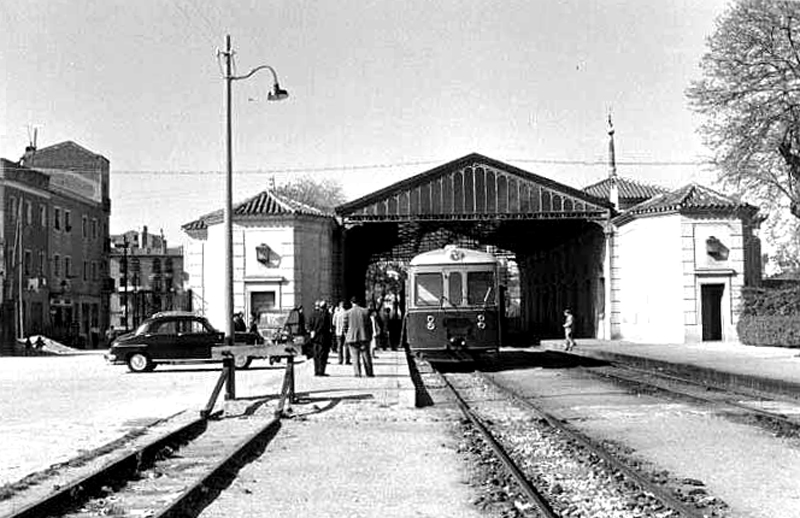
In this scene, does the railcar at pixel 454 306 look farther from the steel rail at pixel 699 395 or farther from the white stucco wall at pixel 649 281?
the white stucco wall at pixel 649 281

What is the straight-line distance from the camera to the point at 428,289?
28.5 metres

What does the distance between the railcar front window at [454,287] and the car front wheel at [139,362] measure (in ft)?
25.9

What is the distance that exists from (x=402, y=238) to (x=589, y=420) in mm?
46775

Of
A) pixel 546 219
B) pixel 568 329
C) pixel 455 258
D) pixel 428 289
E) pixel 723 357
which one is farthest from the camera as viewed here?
pixel 546 219

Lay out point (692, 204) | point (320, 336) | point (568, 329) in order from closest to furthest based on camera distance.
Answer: point (320, 336) < point (568, 329) < point (692, 204)

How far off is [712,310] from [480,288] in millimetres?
17221

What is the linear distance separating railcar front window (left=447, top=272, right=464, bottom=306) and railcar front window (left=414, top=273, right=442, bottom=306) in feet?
0.77

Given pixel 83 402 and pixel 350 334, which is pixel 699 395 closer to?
pixel 350 334

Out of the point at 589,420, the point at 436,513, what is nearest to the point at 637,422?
the point at 589,420

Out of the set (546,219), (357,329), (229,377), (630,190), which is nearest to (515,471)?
(229,377)

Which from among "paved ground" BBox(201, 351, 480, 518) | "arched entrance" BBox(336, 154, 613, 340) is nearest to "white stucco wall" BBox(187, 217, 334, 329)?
"arched entrance" BBox(336, 154, 613, 340)

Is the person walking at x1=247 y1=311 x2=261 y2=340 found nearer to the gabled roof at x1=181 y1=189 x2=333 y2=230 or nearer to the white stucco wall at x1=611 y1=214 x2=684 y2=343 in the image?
the gabled roof at x1=181 y1=189 x2=333 y2=230

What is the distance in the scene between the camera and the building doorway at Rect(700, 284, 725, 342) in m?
41.8

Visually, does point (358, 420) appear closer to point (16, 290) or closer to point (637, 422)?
point (637, 422)
